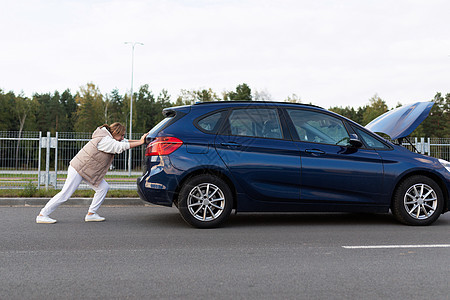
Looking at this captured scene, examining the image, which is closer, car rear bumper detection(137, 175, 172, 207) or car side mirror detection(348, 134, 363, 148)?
car rear bumper detection(137, 175, 172, 207)

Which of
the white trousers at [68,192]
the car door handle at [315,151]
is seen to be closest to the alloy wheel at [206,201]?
the car door handle at [315,151]

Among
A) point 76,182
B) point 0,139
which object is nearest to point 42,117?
point 0,139

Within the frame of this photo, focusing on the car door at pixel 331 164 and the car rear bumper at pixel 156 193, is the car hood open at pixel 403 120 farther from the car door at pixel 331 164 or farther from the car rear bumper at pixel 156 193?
the car rear bumper at pixel 156 193

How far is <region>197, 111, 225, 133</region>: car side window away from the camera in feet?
20.1

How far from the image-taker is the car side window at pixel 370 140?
6.50m

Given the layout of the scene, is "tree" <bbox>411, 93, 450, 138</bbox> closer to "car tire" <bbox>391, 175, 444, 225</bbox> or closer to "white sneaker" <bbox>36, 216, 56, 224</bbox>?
"car tire" <bbox>391, 175, 444, 225</bbox>

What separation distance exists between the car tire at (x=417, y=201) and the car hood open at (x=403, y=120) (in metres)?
1.15

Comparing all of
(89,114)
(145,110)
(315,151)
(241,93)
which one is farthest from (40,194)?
(145,110)

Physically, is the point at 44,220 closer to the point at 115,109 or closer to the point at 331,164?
the point at 331,164

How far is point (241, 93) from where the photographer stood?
64.5 m

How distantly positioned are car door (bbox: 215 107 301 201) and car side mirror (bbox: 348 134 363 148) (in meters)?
0.85

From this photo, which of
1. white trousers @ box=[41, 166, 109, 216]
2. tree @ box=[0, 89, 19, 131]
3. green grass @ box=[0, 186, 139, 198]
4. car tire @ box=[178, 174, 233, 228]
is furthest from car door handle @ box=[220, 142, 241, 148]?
tree @ box=[0, 89, 19, 131]

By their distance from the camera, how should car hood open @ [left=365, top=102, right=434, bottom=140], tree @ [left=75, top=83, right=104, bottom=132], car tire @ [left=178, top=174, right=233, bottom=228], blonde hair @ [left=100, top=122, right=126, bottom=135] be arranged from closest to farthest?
car tire @ [left=178, top=174, right=233, bottom=228]
blonde hair @ [left=100, top=122, right=126, bottom=135]
car hood open @ [left=365, top=102, right=434, bottom=140]
tree @ [left=75, top=83, right=104, bottom=132]

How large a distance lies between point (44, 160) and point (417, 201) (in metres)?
9.61
